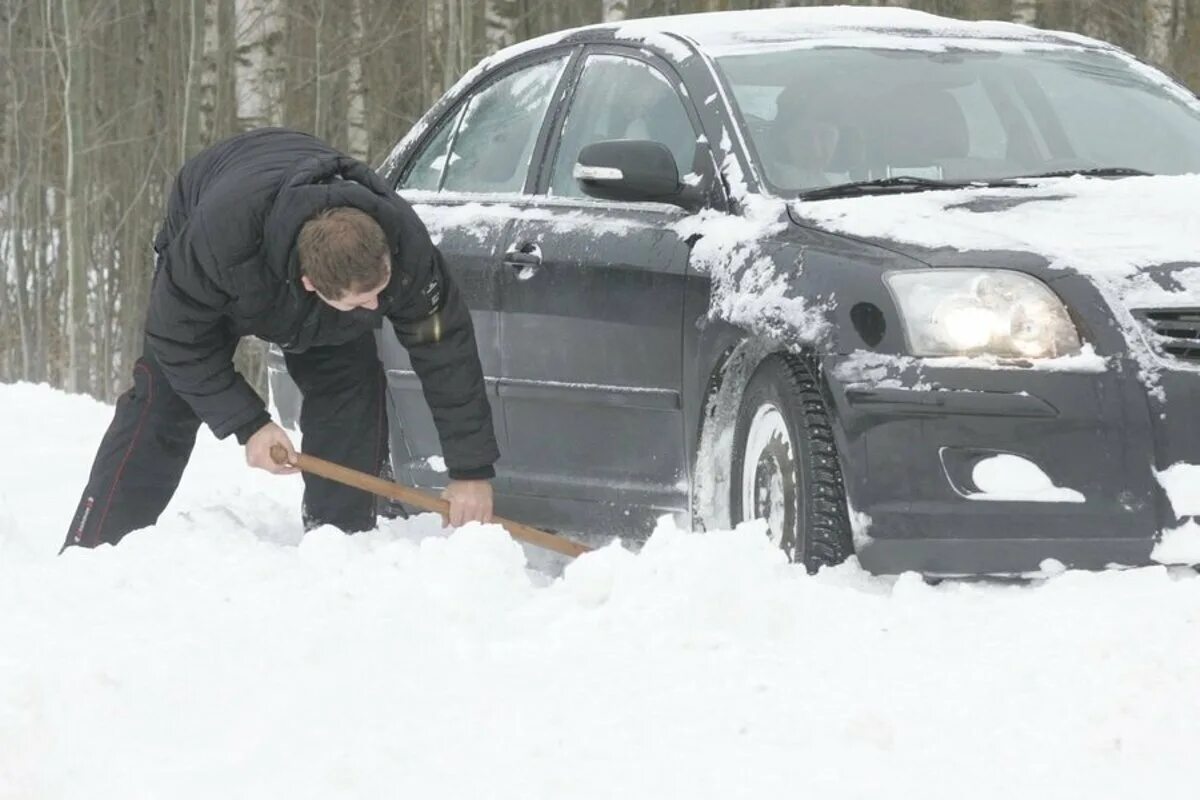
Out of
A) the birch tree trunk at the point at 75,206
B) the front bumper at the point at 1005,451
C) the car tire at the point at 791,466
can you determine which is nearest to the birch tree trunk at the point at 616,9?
the birch tree trunk at the point at 75,206

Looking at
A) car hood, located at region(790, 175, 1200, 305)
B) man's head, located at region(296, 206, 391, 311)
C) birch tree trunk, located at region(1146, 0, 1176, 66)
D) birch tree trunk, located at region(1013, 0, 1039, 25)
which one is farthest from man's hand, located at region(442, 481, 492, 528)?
birch tree trunk, located at region(1146, 0, 1176, 66)

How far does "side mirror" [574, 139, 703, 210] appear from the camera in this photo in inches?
203

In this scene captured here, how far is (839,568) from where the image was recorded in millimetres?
4418

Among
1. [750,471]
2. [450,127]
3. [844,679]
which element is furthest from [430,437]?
[844,679]

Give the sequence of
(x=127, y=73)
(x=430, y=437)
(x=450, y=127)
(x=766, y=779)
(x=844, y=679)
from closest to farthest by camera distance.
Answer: (x=766, y=779) < (x=844, y=679) < (x=430, y=437) < (x=450, y=127) < (x=127, y=73)

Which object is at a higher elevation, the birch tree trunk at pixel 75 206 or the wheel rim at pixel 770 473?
the wheel rim at pixel 770 473

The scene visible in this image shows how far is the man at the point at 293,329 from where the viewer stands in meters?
4.96

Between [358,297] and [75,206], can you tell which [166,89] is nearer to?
[75,206]

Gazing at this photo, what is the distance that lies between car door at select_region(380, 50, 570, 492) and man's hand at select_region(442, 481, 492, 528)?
40cm

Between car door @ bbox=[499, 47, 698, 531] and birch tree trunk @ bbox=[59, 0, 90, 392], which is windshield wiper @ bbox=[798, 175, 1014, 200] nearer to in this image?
car door @ bbox=[499, 47, 698, 531]

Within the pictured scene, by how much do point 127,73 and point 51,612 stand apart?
83.1ft

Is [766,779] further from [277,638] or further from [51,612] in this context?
[51,612]

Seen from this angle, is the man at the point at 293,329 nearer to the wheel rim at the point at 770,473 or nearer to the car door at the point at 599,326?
the car door at the point at 599,326

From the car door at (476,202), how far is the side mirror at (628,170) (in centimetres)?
76
